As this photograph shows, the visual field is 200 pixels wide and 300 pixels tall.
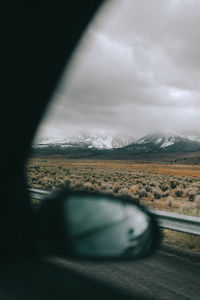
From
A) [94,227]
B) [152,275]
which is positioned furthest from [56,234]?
[152,275]

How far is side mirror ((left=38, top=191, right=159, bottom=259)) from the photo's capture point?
188cm

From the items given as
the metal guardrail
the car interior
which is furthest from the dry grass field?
the car interior

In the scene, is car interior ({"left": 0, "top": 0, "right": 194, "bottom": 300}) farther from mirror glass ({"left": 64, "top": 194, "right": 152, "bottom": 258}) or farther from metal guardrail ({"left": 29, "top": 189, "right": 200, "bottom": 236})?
metal guardrail ({"left": 29, "top": 189, "right": 200, "bottom": 236})

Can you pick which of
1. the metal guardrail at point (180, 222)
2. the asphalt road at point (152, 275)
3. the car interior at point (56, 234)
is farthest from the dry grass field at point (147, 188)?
the car interior at point (56, 234)

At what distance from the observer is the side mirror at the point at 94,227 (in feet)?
6.17

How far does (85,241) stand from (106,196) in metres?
0.43

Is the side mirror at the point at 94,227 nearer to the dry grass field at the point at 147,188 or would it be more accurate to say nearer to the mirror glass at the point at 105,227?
the mirror glass at the point at 105,227

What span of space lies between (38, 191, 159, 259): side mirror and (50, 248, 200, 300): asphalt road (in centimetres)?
87

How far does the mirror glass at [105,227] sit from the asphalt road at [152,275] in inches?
35.6

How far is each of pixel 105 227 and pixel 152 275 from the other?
4.67 feet

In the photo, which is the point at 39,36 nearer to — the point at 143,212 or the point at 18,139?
the point at 18,139

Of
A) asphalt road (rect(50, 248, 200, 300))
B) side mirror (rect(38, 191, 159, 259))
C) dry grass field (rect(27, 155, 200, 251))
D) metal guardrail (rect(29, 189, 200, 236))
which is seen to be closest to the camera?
side mirror (rect(38, 191, 159, 259))

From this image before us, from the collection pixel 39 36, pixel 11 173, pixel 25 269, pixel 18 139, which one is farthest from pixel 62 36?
pixel 25 269

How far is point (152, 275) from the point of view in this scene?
3.02 m
